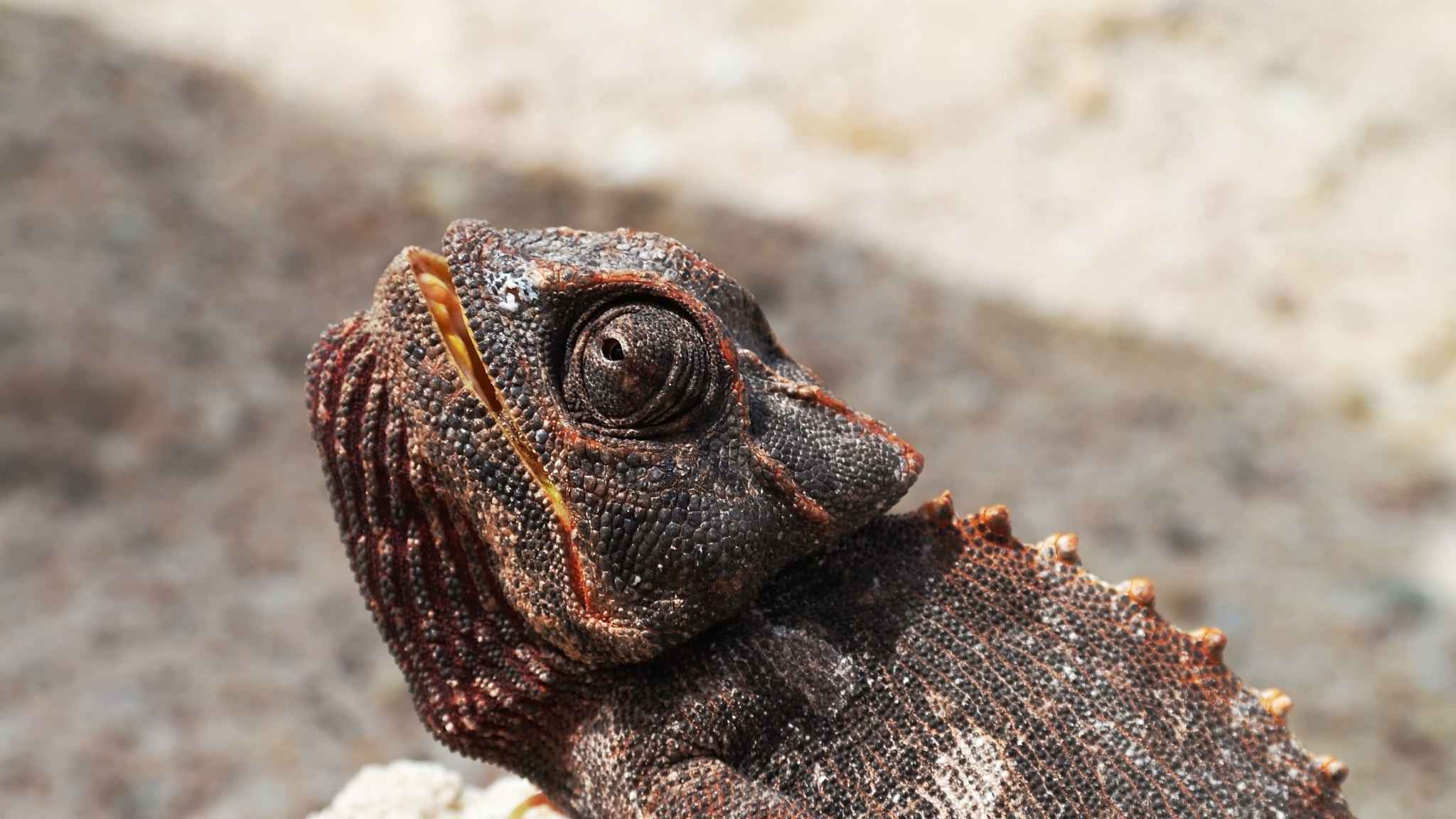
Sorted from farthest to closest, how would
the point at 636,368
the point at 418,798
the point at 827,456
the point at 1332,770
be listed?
the point at 418,798
the point at 1332,770
the point at 827,456
the point at 636,368

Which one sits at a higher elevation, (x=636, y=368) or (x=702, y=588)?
(x=636, y=368)

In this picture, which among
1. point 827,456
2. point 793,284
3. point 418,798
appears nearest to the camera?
point 827,456

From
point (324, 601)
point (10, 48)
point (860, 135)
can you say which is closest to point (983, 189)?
point (860, 135)

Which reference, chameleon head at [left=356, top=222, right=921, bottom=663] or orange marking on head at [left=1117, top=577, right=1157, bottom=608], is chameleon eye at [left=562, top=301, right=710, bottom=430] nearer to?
chameleon head at [left=356, top=222, right=921, bottom=663]

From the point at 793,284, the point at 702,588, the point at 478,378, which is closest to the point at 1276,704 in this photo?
the point at 702,588

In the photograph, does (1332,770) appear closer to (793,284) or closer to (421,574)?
(421,574)

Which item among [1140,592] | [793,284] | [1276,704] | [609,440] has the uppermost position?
[793,284]

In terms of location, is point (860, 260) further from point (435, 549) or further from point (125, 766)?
point (435, 549)

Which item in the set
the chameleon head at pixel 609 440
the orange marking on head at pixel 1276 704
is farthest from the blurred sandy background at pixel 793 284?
the chameleon head at pixel 609 440

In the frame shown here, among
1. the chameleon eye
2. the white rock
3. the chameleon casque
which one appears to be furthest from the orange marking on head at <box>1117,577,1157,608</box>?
the white rock
